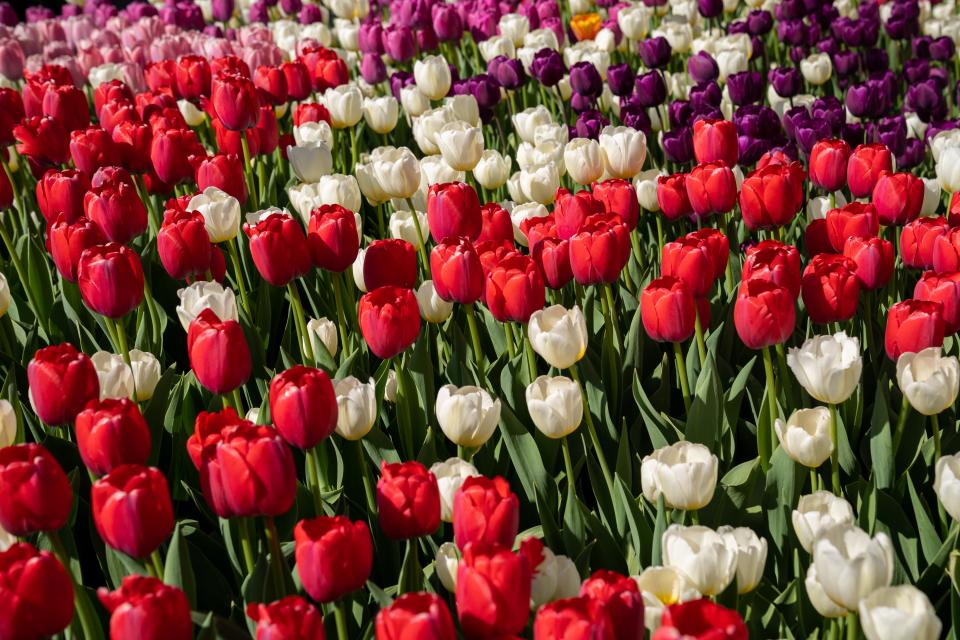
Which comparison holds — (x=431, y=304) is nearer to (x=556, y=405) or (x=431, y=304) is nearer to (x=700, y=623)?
(x=556, y=405)

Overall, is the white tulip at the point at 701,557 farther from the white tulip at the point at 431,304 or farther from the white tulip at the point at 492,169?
the white tulip at the point at 492,169

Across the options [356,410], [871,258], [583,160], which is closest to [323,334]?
[356,410]

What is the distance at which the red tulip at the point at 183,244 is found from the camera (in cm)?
249

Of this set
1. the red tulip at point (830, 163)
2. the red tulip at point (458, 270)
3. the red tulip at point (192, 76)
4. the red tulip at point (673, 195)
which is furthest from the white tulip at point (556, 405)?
the red tulip at point (192, 76)

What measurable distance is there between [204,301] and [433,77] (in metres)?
1.78

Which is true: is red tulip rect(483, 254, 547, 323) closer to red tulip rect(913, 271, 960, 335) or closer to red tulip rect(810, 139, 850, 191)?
red tulip rect(913, 271, 960, 335)

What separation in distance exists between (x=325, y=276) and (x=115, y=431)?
4.34 feet

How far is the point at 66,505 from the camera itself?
1645mm

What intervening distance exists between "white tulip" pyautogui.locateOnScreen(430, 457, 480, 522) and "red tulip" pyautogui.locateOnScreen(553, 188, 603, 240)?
849 millimetres

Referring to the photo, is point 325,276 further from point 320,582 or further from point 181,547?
point 320,582

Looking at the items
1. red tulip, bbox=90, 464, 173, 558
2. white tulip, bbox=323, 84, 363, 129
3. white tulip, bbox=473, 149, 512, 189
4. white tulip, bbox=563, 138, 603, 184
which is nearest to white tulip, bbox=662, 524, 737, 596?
red tulip, bbox=90, 464, 173, 558

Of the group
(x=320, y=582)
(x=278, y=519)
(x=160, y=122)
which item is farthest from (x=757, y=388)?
(x=160, y=122)

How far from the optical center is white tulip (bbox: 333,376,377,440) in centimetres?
198

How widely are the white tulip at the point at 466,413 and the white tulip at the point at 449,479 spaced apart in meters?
0.16
